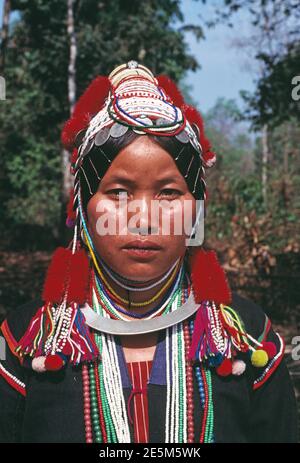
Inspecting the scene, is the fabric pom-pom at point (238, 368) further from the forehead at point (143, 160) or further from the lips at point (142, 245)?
the forehead at point (143, 160)

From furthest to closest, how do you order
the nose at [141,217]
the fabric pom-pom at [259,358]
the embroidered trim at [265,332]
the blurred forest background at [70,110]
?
the blurred forest background at [70,110]
the embroidered trim at [265,332]
the fabric pom-pom at [259,358]
the nose at [141,217]

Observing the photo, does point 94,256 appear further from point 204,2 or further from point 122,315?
point 204,2

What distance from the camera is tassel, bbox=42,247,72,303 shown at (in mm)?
2041

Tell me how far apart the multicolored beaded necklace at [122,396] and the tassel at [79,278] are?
0.36ft

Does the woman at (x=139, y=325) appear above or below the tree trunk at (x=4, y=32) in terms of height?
below

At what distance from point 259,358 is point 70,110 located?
12.5 metres

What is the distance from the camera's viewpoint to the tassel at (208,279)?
81.2 inches

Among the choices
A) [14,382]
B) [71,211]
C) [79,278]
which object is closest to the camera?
[14,382]

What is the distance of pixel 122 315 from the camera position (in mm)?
2041

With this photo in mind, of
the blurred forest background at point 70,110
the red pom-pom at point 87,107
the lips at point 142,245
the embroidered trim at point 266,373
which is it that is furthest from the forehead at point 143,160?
the blurred forest background at point 70,110

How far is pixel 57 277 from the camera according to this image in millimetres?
2070

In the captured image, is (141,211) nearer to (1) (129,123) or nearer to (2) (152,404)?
(1) (129,123)

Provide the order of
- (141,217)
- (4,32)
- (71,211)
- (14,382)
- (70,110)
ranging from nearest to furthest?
(141,217) → (14,382) → (71,211) → (4,32) → (70,110)

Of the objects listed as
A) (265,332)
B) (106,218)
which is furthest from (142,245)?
(265,332)
